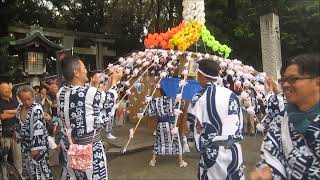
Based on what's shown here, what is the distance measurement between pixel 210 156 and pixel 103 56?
1663 cm

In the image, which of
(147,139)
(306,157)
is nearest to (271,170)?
(306,157)

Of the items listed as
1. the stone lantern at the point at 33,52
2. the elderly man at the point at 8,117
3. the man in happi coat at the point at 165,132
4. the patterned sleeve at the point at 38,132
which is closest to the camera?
the patterned sleeve at the point at 38,132

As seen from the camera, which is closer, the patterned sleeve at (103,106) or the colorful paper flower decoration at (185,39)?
the patterned sleeve at (103,106)

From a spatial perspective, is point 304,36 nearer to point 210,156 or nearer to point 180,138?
point 180,138

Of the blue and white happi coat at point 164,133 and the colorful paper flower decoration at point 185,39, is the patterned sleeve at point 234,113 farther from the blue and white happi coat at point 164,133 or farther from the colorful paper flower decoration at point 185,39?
the blue and white happi coat at point 164,133

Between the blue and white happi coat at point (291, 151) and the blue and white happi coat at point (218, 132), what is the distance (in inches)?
53.9

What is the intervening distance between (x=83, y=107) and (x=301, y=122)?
103 inches

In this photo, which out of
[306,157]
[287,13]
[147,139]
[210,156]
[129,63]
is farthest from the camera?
[287,13]

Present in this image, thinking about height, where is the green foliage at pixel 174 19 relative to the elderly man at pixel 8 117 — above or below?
above

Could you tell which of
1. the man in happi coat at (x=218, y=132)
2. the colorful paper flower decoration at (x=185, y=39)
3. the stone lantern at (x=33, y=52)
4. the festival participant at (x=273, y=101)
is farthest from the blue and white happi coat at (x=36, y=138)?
the stone lantern at (x=33, y=52)

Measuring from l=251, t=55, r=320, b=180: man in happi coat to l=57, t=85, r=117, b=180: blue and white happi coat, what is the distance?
229 cm

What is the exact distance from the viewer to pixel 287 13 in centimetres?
1697

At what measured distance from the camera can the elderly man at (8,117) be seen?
21.2 feet

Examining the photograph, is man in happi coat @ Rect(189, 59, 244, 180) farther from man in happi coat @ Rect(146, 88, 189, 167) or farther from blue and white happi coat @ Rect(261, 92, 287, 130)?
man in happi coat @ Rect(146, 88, 189, 167)
